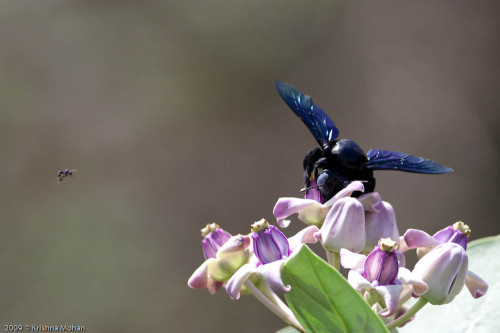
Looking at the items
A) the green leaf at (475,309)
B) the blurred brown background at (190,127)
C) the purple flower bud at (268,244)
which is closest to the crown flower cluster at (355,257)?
the purple flower bud at (268,244)

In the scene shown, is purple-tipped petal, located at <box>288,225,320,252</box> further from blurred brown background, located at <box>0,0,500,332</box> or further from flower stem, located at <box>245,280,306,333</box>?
blurred brown background, located at <box>0,0,500,332</box>

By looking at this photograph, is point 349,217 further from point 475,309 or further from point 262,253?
point 475,309

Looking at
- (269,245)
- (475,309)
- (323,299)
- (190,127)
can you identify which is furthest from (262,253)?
(190,127)

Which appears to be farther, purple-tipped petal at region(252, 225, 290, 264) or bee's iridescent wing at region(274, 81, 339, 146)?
bee's iridescent wing at region(274, 81, 339, 146)

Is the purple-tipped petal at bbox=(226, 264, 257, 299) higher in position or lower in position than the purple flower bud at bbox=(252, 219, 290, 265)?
lower

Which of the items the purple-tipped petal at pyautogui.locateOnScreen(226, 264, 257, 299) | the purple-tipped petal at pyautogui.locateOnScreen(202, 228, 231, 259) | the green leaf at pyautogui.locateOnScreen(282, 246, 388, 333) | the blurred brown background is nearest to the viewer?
the green leaf at pyautogui.locateOnScreen(282, 246, 388, 333)

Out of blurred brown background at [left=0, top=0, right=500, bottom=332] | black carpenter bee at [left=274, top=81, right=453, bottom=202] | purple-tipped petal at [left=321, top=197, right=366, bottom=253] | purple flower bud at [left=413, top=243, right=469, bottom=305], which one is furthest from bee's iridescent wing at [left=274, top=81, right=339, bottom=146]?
blurred brown background at [left=0, top=0, right=500, bottom=332]

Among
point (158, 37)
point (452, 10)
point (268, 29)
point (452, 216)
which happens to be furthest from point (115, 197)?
point (452, 10)

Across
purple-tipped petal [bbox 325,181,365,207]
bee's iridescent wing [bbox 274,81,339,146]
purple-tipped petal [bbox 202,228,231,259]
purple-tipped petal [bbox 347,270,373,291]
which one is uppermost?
bee's iridescent wing [bbox 274,81,339,146]
